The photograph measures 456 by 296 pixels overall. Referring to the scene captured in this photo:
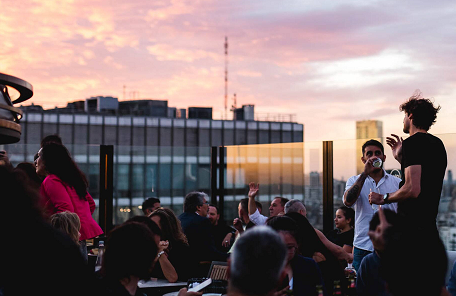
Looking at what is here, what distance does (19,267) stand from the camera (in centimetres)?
178

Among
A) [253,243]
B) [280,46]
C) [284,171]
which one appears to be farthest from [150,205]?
[280,46]

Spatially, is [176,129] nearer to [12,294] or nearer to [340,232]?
[340,232]

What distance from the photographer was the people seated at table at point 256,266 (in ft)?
6.30

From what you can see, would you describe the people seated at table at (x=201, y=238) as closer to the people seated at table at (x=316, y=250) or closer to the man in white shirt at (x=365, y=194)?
the man in white shirt at (x=365, y=194)

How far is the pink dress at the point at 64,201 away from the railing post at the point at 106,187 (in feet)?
9.86

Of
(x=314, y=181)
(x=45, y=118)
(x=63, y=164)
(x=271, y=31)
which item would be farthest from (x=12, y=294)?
(x=45, y=118)

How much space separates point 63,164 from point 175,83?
41.9 m

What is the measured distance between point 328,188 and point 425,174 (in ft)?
12.0

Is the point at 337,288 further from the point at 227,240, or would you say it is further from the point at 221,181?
the point at 221,181

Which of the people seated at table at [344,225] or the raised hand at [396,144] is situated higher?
the raised hand at [396,144]

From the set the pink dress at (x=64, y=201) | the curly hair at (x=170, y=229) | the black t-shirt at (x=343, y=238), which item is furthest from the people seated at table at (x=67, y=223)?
the black t-shirt at (x=343, y=238)

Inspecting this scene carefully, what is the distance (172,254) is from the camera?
481cm

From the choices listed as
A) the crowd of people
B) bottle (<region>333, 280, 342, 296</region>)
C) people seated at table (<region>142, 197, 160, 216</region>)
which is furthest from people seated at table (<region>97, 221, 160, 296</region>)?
people seated at table (<region>142, 197, 160, 216</region>)

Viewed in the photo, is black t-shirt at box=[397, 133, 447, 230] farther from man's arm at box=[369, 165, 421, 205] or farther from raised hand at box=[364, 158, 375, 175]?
raised hand at box=[364, 158, 375, 175]
